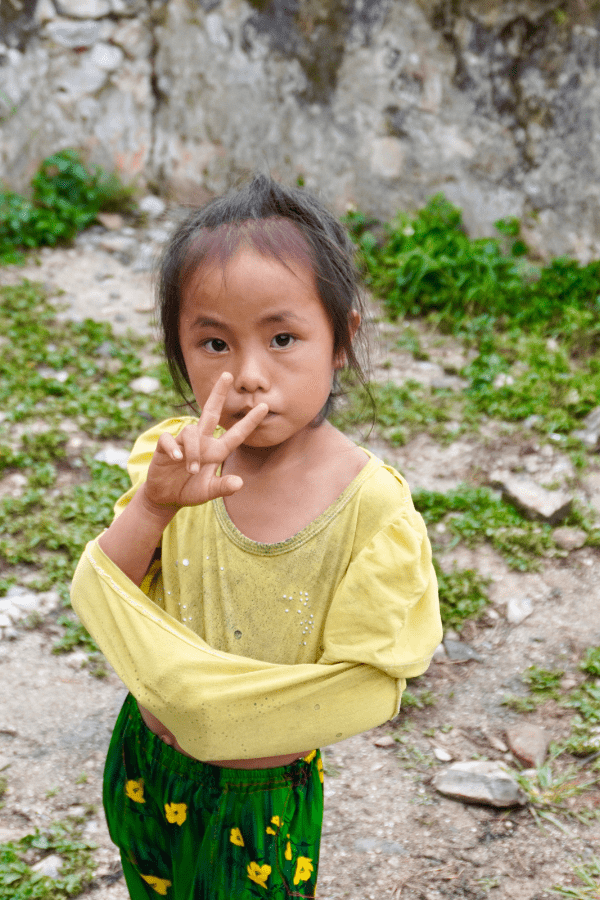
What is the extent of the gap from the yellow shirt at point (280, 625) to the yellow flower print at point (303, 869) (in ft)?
0.91

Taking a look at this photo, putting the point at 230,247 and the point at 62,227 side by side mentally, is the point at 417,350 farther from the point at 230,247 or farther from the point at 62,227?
the point at 230,247

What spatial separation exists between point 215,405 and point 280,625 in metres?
0.37

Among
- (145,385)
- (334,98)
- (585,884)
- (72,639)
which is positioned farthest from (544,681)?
(334,98)

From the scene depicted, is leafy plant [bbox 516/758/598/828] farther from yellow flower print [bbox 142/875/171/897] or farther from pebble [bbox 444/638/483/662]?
yellow flower print [bbox 142/875/171/897]

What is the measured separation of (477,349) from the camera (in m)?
4.11

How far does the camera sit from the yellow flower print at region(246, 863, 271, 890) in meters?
1.32

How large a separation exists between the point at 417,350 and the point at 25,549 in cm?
212

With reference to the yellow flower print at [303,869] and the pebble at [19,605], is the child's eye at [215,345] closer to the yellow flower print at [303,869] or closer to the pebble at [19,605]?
the yellow flower print at [303,869]

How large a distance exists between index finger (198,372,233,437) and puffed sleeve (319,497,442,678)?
29 cm

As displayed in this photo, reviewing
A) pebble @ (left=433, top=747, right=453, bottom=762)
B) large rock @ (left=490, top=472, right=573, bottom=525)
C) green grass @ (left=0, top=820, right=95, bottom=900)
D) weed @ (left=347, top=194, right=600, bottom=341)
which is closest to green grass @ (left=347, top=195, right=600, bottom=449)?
weed @ (left=347, top=194, right=600, bottom=341)

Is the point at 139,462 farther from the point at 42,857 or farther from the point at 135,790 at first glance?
the point at 42,857

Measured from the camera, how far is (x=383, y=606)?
3.79 ft

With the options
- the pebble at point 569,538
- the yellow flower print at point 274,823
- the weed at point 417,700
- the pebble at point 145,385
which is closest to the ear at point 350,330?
the yellow flower print at point 274,823

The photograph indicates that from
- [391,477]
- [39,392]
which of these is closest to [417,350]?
[39,392]
